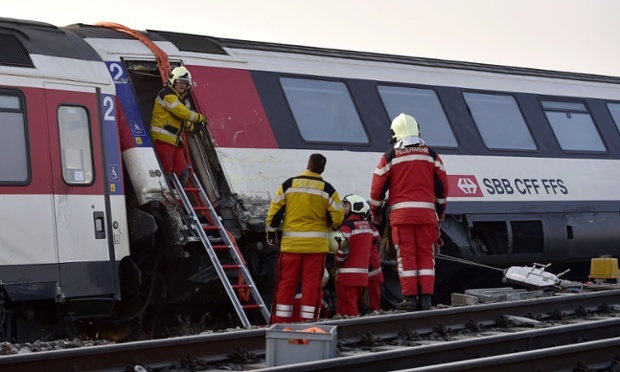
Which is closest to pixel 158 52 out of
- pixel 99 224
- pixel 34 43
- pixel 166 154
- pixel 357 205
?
pixel 166 154

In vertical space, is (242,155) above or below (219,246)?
above

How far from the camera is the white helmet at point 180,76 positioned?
11984 mm

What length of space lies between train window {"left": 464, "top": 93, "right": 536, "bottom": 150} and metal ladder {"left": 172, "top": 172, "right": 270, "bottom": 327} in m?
5.06

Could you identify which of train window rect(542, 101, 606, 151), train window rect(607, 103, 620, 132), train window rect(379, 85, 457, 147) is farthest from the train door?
train window rect(607, 103, 620, 132)

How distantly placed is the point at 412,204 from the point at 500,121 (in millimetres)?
5826

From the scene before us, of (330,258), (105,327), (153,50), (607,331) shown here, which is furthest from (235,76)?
(607,331)

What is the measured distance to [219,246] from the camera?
1180 cm

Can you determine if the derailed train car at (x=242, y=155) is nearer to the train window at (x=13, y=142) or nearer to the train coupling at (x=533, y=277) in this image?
the train window at (x=13, y=142)

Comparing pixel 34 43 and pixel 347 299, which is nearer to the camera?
pixel 34 43

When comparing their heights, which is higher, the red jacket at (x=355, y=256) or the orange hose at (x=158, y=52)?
the orange hose at (x=158, y=52)

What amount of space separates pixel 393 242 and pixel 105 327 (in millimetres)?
3425

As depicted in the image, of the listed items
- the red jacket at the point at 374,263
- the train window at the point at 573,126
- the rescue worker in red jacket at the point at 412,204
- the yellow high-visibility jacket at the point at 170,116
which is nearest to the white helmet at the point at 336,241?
the rescue worker in red jacket at the point at 412,204

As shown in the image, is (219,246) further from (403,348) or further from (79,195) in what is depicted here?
(403,348)

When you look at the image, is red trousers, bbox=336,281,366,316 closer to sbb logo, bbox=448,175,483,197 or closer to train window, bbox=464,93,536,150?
sbb logo, bbox=448,175,483,197
